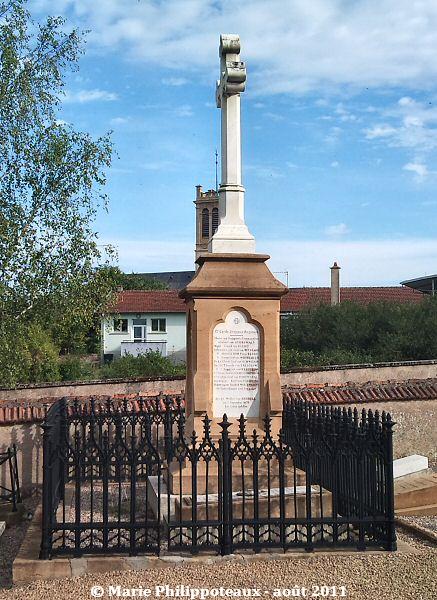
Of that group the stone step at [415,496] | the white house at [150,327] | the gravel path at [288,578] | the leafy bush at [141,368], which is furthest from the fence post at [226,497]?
the white house at [150,327]

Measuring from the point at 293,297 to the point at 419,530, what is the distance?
130 feet

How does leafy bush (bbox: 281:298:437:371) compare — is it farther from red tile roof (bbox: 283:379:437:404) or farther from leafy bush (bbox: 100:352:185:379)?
red tile roof (bbox: 283:379:437:404)

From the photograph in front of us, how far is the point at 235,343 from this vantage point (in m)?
7.91

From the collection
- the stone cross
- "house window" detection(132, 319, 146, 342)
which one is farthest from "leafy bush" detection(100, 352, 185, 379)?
the stone cross

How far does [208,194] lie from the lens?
7106cm

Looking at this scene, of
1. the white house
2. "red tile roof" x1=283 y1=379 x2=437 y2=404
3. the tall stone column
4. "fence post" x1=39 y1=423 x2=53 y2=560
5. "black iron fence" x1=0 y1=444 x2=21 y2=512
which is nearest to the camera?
"fence post" x1=39 y1=423 x2=53 y2=560

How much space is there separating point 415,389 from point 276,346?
24.2 feet

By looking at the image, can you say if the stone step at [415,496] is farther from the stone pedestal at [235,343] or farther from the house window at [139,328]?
the house window at [139,328]

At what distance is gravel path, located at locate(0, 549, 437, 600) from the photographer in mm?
5625

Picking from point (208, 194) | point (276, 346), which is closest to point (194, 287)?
point (276, 346)

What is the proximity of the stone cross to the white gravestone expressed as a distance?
1.08 metres

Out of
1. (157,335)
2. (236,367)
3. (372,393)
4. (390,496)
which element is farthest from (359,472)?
(157,335)

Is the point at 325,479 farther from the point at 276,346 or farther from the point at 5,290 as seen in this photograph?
the point at 5,290

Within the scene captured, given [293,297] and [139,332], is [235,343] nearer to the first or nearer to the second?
[293,297]
